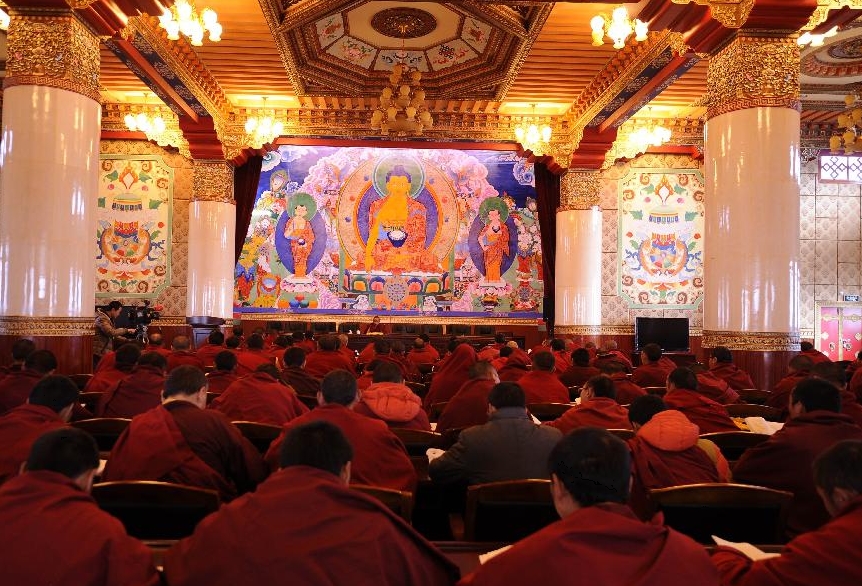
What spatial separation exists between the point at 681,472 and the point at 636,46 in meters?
8.29

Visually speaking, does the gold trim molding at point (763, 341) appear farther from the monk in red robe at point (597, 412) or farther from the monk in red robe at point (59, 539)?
the monk in red robe at point (59, 539)

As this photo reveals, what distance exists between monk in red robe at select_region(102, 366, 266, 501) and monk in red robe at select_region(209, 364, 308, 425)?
1.24 meters

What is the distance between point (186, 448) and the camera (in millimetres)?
3137

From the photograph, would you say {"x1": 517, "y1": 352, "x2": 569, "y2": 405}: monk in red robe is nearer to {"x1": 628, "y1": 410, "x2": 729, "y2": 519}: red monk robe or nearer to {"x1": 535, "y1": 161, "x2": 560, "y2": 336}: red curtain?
{"x1": 628, "y1": 410, "x2": 729, "y2": 519}: red monk robe

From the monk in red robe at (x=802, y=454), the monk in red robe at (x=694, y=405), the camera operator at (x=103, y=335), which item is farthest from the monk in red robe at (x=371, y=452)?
the camera operator at (x=103, y=335)

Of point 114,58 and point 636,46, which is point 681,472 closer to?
point 636,46

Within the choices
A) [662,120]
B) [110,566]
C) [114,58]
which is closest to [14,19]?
[114,58]

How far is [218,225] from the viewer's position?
1398 centimetres

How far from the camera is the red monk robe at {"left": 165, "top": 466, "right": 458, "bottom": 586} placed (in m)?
1.72

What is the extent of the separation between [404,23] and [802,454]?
8.65 metres

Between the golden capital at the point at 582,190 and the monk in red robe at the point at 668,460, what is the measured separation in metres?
11.6

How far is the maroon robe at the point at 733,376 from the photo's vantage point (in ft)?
22.1

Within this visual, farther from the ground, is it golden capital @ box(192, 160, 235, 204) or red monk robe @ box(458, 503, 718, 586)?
golden capital @ box(192, 160, 235, 204)

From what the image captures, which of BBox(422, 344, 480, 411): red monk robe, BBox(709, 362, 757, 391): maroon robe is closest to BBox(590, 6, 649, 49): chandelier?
BBox(709, 362, 757, 391): maroon robe
